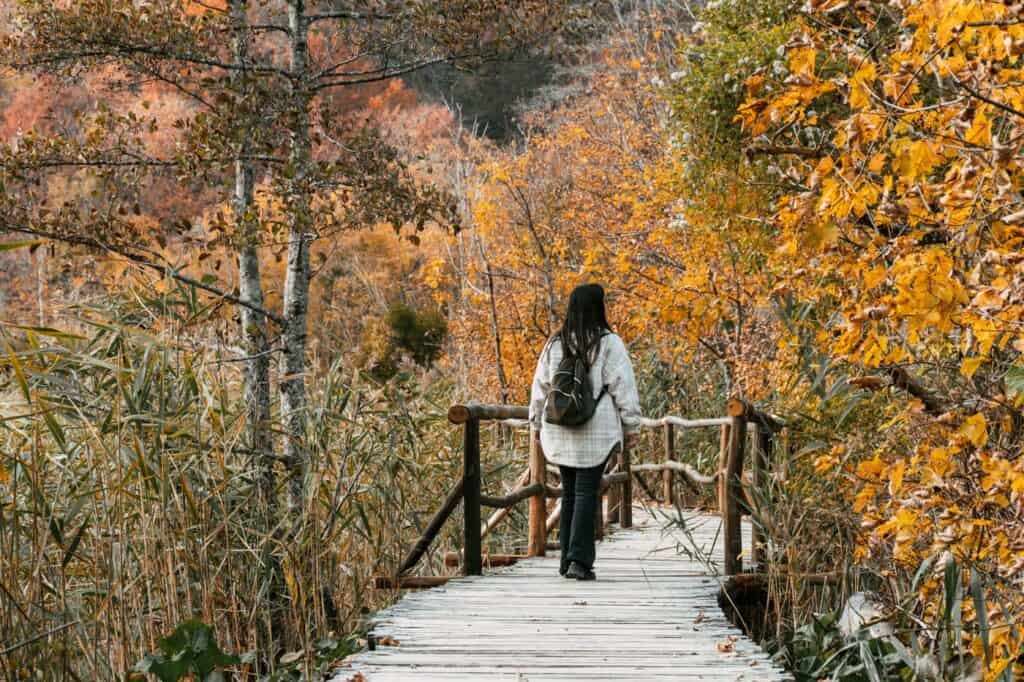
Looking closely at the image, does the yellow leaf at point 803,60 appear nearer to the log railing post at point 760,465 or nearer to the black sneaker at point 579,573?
the log railing post at point 760,465

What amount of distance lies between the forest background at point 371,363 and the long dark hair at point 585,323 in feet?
2.78

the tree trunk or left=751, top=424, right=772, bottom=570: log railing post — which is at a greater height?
the tree trunk

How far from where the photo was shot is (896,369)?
423 centimetres

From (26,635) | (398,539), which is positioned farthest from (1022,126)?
(398,539)

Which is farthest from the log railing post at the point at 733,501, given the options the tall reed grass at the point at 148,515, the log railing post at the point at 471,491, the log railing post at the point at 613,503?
the log railing post at the point at 613,503

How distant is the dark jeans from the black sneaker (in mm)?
25

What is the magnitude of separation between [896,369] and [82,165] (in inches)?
165

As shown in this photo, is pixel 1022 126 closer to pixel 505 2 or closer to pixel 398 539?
pixel 505 2

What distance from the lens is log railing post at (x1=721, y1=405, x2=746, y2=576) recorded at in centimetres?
679

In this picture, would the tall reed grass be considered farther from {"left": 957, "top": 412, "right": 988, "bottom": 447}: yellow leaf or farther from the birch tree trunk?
{"left": 957, "top": 412, "right": 988, "bottom": 447}: yellow leaf

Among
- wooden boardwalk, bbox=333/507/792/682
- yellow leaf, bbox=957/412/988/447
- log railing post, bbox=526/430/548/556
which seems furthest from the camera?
log railing post, bbox=526/430/548/556

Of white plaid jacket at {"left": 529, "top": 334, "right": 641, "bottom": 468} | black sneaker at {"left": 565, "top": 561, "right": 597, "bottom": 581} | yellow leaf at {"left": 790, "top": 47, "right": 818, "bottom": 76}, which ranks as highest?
yellow leaf at {"left": 790, "top": 47, "right": 818, "bottom": 76}

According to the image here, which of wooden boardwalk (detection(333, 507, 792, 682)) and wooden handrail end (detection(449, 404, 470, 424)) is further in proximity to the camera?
wooden handrail end (detection(449, 404, 470, 424))

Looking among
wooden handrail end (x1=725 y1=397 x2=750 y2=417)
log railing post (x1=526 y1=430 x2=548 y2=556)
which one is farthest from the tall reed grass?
wooden handrail end (x1=725 y1=397 x2=750 y2=417)
